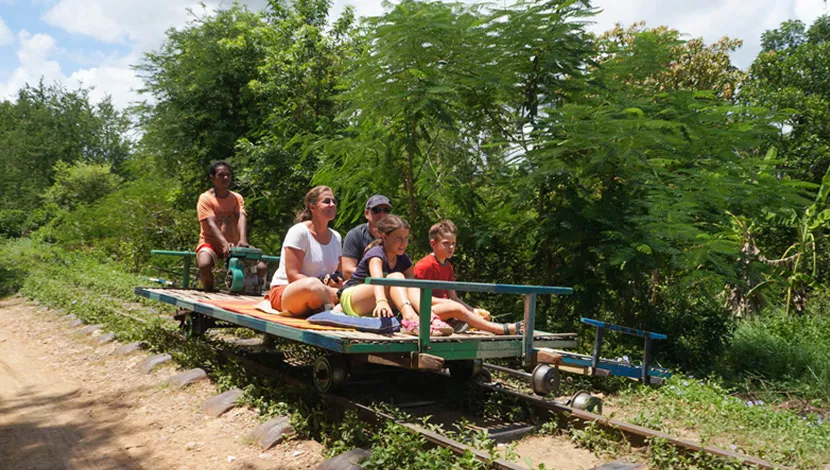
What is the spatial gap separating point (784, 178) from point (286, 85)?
10236 millimetres

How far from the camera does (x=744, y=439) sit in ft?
15.9

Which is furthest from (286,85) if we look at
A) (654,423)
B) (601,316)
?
(654,423)

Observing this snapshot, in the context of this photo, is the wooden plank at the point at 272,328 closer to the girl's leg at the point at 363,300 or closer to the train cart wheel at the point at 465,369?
the girl's leg at the point at 363,300

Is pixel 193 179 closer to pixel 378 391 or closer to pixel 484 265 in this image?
pixel 484 265

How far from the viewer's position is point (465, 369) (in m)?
6.10

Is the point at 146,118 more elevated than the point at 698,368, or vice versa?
the point at 146,118

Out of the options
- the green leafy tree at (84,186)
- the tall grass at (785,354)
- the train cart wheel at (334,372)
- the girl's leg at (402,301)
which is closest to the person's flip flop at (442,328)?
the girl's leg at (402,301)

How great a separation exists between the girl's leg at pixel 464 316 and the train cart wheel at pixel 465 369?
478 millimetres

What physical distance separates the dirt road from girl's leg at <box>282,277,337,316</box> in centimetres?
94

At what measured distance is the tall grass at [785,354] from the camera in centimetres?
698

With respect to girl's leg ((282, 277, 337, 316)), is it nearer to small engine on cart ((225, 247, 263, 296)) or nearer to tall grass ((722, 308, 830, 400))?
small engine on cart ((225, 247, 263, 296))

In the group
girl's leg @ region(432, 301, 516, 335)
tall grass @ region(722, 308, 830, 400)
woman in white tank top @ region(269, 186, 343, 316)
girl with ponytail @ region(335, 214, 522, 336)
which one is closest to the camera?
girl with ponytail @ region(335, 214, 522, 336)

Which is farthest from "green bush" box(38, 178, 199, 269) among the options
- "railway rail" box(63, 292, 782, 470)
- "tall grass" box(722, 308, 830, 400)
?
"tall grass" box(722, 308, 830, 400)

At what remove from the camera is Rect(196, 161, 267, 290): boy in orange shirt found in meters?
8.15
